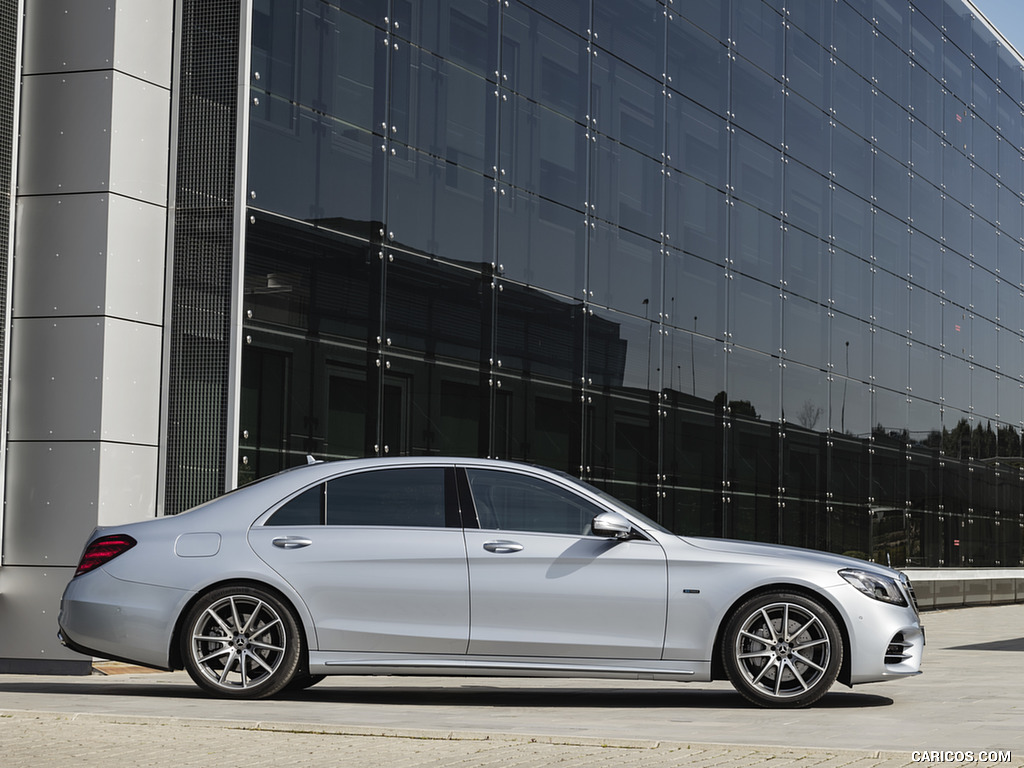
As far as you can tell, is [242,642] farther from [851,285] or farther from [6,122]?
[851,285]

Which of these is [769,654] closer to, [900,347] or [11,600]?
[11,600]

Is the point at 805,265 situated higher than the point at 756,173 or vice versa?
the point at 756,173

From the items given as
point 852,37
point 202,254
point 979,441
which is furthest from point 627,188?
point 979,441

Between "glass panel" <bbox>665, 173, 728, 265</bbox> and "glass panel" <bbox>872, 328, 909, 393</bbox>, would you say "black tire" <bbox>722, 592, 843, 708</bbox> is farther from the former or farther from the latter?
"glass panel" <bbox>872, 328, 909, 393</bbox>

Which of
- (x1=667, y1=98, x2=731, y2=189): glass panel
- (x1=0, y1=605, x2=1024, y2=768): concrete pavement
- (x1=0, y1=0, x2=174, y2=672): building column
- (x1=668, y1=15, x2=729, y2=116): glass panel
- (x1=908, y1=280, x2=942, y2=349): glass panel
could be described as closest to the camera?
(x1=0, y1=605, x2=1024, y2=768): concrete pavement

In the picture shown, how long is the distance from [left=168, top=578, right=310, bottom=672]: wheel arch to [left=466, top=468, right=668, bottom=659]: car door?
997 mm

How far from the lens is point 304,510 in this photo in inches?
365

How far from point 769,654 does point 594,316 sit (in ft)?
34.8

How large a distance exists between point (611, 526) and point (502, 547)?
2.18ft

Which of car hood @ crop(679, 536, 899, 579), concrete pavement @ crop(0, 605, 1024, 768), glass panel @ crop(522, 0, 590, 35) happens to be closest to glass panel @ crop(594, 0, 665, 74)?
glass panel @ crop(522, 0, 590, 35)

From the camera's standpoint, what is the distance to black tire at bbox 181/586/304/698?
8.98 m

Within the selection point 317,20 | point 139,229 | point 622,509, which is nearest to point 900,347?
point 317,20

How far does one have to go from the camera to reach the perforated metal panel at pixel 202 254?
43.4 ft

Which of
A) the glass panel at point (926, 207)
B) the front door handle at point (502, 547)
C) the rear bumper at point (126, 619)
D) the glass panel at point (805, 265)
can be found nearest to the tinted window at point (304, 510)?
the rear bumper at point (126, 619)
